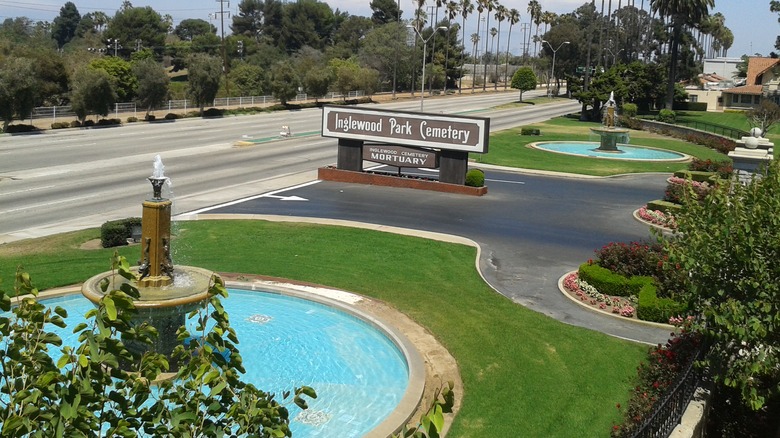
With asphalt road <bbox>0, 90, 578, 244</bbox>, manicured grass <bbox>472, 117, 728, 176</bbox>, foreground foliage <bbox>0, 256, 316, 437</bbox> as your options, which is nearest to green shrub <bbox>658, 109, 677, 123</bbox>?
manicured grass <bbox>472, 117, 728, 176</bbox>

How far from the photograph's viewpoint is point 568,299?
1933 centimetres

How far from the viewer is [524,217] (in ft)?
97.6

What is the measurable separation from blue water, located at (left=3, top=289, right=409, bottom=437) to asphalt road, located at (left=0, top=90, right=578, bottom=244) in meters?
11.1

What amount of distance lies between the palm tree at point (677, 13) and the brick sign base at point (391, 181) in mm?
58726

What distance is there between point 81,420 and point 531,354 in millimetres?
11452

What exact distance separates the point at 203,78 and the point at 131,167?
28842 millimetres

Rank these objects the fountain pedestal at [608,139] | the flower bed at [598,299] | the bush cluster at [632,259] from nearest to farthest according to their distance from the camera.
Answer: the flower bed at [598,299]
the bush cluster at [632,259]
the fountain pedestal at [608,139]

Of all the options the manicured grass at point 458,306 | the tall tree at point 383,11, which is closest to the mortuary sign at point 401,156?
the manicured grass at point 458,306

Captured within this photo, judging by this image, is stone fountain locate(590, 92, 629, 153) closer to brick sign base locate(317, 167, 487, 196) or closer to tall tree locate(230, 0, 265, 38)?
brick sign base locate(317, 167, 487, 196)

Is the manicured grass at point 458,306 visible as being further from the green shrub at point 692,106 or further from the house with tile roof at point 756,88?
the house with tile roof at point 756,88

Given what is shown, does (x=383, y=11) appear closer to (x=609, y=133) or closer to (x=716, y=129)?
(x=716, y=129)

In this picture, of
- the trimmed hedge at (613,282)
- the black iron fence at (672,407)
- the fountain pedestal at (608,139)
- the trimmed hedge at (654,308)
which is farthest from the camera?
the fountain pedestal at (608,139)

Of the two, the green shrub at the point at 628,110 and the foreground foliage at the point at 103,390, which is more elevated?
the green shrub at the point at 628,110

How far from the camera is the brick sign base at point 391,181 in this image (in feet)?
112
